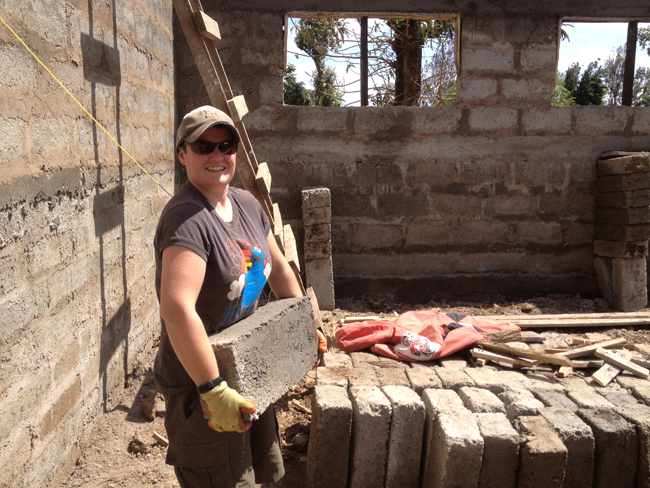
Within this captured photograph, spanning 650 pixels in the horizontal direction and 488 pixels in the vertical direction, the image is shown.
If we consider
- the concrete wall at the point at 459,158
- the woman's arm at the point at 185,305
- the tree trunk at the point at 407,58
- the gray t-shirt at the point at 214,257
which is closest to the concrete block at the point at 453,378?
the gray t-shirt at the point at 214,257

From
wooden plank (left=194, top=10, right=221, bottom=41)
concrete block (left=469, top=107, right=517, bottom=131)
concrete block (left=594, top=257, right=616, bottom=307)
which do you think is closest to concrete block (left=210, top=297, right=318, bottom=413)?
wooden plank (left=194, top=10, right=221, bottom=41)

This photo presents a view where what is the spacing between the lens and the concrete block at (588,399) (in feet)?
10.4

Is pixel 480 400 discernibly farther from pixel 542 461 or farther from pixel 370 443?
pixel 370 443

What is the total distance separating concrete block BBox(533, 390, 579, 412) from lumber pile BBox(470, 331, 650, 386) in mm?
392

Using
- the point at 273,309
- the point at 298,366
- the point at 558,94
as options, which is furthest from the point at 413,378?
the point at 558,94

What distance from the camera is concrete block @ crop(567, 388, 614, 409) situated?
318cm

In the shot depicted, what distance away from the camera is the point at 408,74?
9852mm

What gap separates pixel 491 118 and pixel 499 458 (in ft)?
14.8

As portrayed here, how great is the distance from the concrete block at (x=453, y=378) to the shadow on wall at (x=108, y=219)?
2.20 meters

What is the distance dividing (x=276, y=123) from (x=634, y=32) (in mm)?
4360

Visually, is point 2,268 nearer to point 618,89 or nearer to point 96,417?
point 96,417

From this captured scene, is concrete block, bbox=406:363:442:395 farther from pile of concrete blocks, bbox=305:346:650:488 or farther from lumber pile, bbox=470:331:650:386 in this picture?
lumber pile, bbox=470:331:650:386

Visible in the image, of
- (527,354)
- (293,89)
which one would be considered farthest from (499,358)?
(293,89)

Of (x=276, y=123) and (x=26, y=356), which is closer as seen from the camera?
(x=26, y=356)
